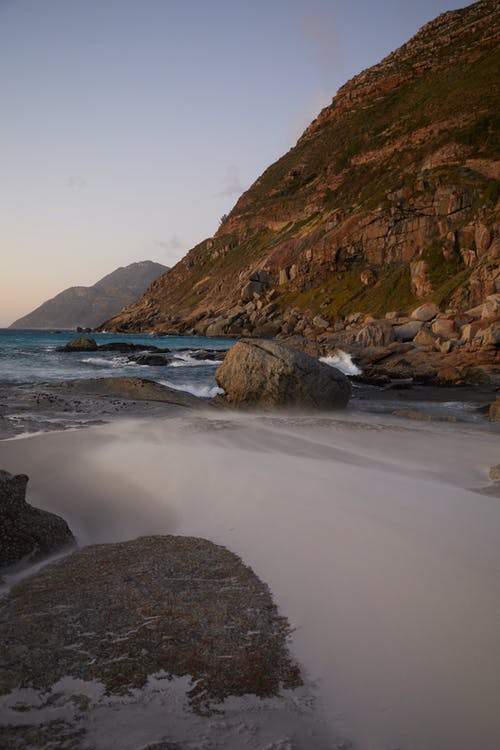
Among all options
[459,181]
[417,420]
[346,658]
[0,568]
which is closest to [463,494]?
[346,658]

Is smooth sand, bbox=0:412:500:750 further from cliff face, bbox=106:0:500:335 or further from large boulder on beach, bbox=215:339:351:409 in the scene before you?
cliff face, bbox=106:0:500:335

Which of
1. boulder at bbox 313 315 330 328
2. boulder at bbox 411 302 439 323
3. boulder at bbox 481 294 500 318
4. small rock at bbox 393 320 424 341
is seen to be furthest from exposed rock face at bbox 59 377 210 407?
boulder at bbox 313 315 330 328

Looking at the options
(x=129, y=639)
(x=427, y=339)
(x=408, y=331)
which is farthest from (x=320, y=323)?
(x=129, y=639)

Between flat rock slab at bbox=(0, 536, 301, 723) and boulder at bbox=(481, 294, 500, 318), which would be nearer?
flat rock slab at bbox=(0, 536, 301, 723)

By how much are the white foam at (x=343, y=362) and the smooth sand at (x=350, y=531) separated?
16723 mm

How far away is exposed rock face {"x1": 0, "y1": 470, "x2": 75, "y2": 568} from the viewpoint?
4086 mm

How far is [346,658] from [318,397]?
10373 millimetres

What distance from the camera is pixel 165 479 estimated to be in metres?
6.29

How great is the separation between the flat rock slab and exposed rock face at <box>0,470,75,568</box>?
0.32 meters

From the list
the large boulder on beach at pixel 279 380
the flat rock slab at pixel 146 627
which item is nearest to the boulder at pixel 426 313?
the large boulder on beach at pixel 279 380

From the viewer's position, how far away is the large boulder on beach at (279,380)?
1289 centimetres

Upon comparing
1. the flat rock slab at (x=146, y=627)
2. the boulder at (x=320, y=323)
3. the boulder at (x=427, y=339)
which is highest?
the boulder at (x=320, y=323)

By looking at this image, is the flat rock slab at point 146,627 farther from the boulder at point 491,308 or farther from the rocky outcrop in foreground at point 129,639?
the boulder at point 491,308

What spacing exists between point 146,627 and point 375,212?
80456 mm
